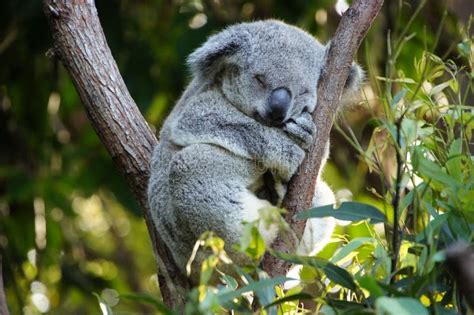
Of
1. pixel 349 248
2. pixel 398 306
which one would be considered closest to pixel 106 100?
pixel 349 248

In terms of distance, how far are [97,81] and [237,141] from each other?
0.66m

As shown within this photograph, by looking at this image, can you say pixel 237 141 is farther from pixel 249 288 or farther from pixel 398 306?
pixel 398 306

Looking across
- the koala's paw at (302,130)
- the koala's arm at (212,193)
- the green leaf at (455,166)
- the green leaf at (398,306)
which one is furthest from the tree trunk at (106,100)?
the green leaf at (398,306)

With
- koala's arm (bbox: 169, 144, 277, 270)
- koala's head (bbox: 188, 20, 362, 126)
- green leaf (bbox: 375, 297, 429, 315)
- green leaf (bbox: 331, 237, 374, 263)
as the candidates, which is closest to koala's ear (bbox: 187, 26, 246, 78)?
koala's head (bbox: 188, 20, 362, 126)

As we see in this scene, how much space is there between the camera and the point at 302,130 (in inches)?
123

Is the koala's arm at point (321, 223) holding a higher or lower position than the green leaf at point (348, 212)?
lower

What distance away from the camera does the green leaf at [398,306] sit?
5.41ft

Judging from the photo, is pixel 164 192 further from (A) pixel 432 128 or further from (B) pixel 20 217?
(B) pixel 20 217

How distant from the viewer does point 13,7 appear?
5.52 metres

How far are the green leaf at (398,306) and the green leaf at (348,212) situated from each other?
0.47 meters

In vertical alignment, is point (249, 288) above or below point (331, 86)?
below

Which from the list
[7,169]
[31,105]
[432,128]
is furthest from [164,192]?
[31,105]

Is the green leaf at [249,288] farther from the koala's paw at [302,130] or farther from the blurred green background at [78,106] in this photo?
the blurred green background at [78,106]

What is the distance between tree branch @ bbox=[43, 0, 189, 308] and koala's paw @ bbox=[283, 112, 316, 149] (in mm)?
728
